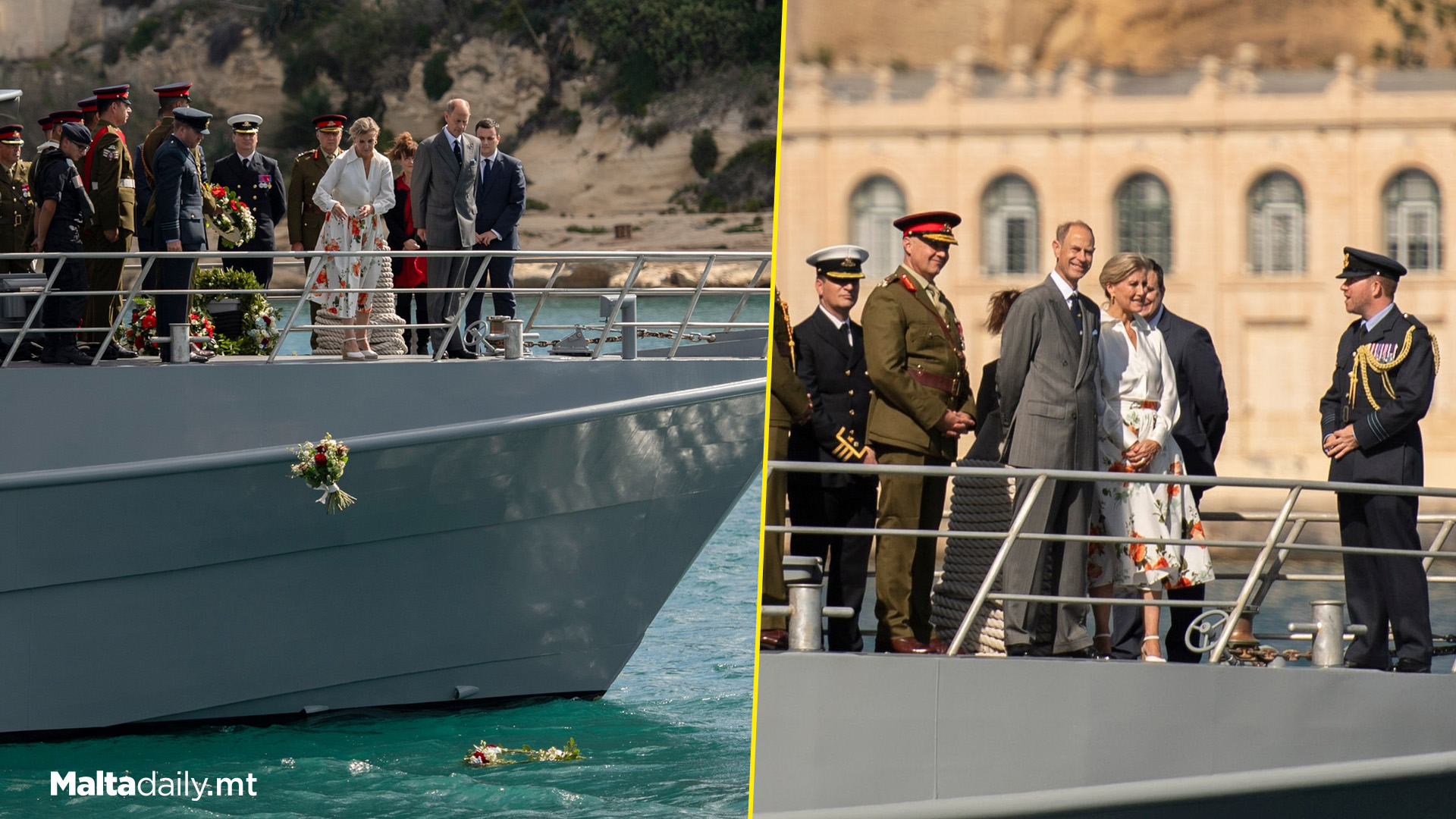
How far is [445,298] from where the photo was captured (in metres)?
10.3

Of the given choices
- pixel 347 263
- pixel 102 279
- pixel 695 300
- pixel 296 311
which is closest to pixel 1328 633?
pixel 695 300

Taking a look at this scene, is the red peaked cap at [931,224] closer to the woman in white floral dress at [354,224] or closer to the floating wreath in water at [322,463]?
the floating wreath in water at [322,463]

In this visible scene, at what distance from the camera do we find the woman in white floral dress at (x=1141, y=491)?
4.79m

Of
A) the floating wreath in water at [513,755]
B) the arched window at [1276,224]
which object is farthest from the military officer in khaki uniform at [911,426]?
the floating wreath in water at [513,755]

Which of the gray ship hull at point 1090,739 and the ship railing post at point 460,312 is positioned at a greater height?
the ship railing post at point 460,312

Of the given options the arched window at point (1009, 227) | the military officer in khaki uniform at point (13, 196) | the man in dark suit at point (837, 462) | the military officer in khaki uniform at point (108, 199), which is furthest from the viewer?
the military officer in khaki uniform at point (13, 196)

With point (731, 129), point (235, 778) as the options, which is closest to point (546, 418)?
point (235, 778)

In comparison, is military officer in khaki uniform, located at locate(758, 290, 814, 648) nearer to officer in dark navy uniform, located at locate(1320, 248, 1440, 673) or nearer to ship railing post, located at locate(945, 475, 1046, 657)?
ship railing post, located at locate(945, 475, 1046, 657)

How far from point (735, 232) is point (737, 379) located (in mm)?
43067

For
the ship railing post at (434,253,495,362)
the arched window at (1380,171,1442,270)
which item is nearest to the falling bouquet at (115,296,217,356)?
the ship railing post at (434,253,495,362)

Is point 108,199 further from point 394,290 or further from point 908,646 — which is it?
point 908,646

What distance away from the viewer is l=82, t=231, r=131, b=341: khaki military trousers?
9.52 metres

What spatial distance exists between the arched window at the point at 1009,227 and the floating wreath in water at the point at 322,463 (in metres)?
5.49

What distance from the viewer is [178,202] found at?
9023 millimetres
